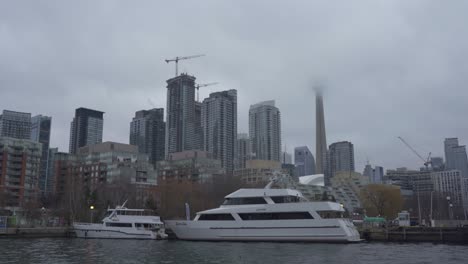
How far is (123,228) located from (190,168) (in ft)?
300

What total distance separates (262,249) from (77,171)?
109 m

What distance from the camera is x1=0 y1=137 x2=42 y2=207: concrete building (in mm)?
117550

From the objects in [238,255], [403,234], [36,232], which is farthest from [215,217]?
[36,232]

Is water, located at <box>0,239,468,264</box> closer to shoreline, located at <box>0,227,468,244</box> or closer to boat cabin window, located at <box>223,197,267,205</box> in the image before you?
boat cabin window, located at <box>223,197,267,205</box>

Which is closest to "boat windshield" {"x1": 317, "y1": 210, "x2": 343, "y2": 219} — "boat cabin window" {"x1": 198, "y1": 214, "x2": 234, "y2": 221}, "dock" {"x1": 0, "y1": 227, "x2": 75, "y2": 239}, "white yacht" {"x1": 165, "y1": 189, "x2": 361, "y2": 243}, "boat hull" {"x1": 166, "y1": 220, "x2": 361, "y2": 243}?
"white yacht" {"x1": 165, "y1": 189, "x2": 361, "y2": 243}

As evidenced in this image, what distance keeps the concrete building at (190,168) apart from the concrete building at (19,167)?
37.0 meters

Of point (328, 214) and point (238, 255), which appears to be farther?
point (328, 214)

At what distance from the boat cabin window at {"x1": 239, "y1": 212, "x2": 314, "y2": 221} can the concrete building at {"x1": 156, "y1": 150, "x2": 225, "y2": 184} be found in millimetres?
92179

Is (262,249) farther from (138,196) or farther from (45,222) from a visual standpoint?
(138,196)

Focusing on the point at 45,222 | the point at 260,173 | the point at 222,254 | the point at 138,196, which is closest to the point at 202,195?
the point at 138,196

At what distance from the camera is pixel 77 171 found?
13950cm

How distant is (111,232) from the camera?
5897 centimetres

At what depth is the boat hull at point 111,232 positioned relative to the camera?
192 feet

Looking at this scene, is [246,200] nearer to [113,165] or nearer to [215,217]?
[215,217]
